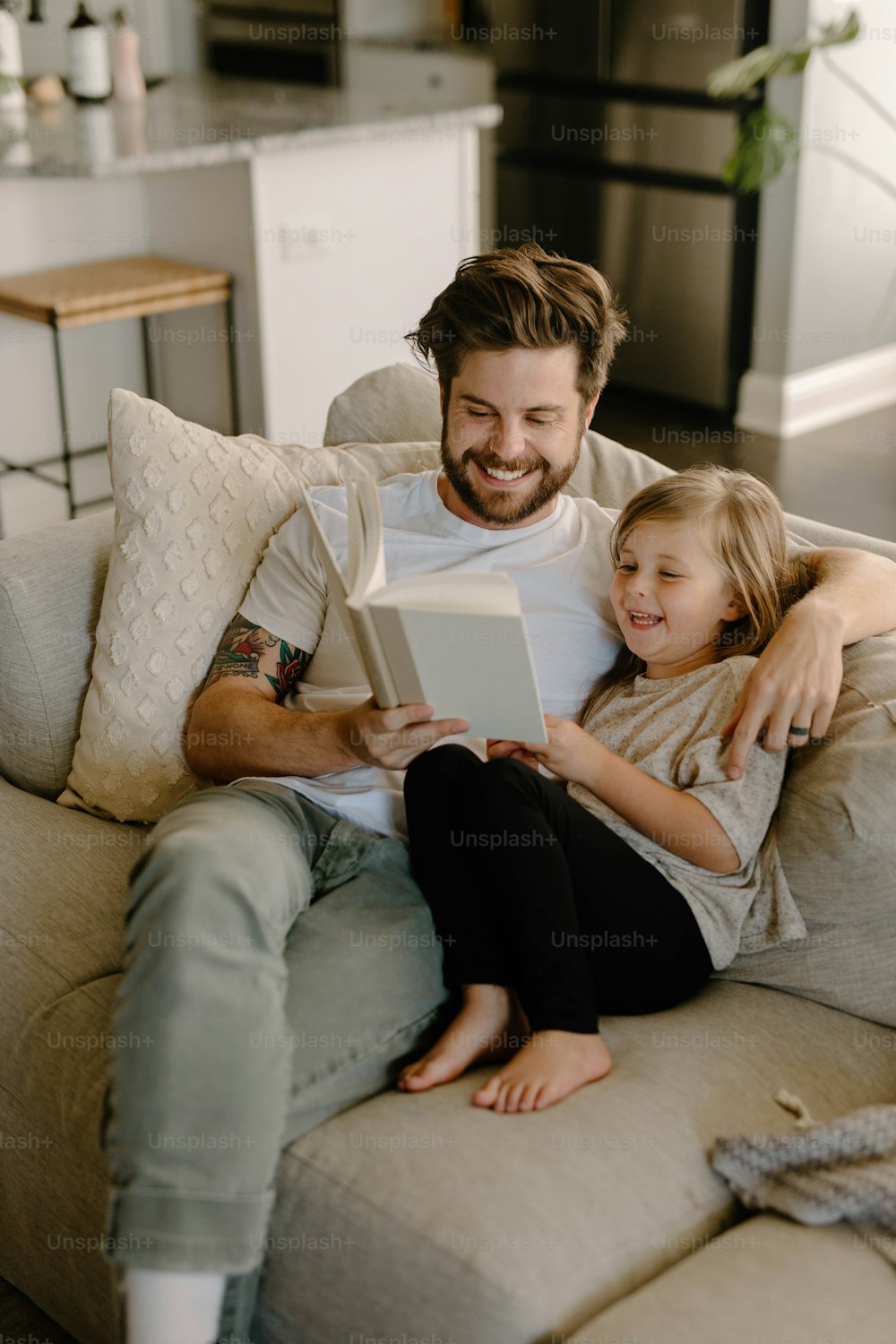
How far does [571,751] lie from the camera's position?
1554 millimetres

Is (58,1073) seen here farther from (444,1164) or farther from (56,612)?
(56,612)

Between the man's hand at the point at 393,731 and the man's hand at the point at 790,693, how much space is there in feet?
1.04

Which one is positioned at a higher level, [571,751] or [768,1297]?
[571,751]

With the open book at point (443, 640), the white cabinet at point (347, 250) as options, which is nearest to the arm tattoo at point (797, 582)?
the open book at point (443, 640)

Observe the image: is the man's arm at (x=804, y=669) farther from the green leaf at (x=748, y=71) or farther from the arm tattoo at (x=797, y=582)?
the green leaf at (x=748, y=71)

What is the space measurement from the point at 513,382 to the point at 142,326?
253cm

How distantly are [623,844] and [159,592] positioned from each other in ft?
2.33

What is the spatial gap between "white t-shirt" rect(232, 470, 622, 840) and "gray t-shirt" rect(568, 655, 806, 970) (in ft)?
0.63

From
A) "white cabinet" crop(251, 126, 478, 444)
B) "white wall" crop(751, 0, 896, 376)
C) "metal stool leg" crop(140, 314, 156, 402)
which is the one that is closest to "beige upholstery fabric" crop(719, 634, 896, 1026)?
"white cabinet" crop(251, 126, 478, 444)

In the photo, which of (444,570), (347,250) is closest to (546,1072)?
(444,570)

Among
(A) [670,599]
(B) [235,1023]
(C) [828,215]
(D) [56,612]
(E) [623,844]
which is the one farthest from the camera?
(C) [828,215]

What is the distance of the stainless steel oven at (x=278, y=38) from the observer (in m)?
5.26

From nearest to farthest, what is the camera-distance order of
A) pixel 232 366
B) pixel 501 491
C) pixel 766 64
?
pixel 501 491 < pixel 232 366 < pixel 766 64

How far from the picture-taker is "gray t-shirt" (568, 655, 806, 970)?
61.6 inches
